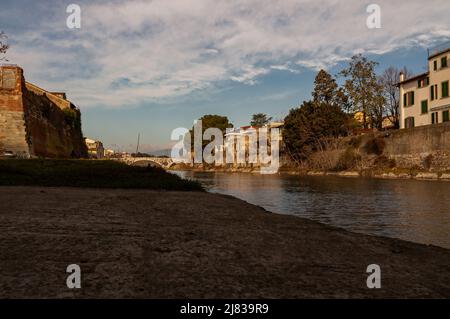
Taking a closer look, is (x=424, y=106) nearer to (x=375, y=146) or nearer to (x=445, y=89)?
(x=445, y=89)

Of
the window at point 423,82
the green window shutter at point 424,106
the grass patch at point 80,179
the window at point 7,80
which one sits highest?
the window at point 423,82

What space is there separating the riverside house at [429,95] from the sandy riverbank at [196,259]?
46494 millimetres

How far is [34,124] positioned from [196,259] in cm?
4191

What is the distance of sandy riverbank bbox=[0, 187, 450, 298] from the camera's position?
376 centimetres

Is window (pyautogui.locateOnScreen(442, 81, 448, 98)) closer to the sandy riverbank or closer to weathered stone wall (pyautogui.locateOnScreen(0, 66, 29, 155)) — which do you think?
the sandy riverbank

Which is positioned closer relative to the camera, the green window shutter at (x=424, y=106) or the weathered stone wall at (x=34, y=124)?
the weathered stone wall at (x=34, y=124)

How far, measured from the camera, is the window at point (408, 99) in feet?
173

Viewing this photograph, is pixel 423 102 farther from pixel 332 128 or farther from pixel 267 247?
pixel 267 247

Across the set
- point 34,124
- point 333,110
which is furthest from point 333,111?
point 34,124

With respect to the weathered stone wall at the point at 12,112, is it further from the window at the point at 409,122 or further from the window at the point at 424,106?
the window at the point at 409,122

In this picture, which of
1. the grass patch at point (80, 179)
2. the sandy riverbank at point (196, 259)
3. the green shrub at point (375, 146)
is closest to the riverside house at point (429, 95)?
the green shrub at point (375, 146)

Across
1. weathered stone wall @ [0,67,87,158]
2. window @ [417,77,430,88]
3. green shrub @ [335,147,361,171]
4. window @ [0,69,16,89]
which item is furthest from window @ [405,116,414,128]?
window @ [0,69,16,89]
